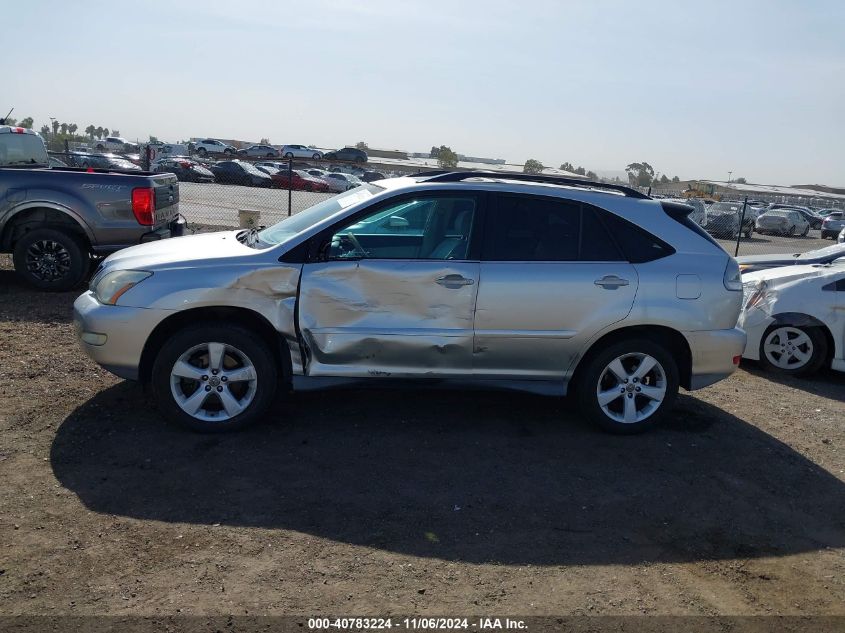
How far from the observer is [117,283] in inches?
197

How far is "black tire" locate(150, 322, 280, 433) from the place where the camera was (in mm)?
4934

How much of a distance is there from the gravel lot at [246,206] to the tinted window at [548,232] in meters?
13.2

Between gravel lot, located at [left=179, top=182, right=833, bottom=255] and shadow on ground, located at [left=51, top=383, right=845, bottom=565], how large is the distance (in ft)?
42.8

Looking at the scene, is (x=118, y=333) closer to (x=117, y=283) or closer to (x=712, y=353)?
(x=117, y=283)

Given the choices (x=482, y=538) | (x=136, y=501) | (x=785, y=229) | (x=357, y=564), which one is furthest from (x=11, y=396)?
(x=785, y=229)

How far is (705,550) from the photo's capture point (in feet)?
13.1

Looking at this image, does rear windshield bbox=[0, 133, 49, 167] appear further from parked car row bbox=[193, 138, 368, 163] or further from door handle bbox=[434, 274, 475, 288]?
parked car row bbox=[193, 138, 368, 163]

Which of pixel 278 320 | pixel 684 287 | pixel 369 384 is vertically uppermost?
pixel 684 287

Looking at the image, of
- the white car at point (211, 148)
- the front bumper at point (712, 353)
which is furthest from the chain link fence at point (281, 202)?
the white car at point (211, 148)

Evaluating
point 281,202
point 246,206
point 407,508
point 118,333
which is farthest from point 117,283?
point 281,202

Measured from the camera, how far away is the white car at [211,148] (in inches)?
2485

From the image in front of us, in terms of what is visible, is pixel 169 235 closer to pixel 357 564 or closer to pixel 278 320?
pixel 278 320

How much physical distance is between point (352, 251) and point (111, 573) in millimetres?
2557

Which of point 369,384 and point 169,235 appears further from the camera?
point 169,235
